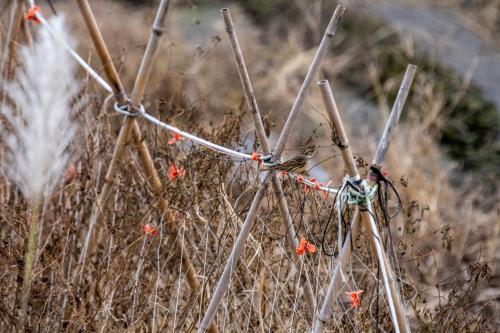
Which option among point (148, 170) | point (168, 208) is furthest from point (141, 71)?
point (168, 208)

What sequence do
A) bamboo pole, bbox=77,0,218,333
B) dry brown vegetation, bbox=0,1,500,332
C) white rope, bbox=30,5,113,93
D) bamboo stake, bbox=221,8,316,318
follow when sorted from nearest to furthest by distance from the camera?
white rope, bbox=30,5,113,93
bamboo stake, bbox=221,8,316,318
dry brown vegetation, bbox=0,1,500,332
bamboo pole, bbox=77,0,218,333

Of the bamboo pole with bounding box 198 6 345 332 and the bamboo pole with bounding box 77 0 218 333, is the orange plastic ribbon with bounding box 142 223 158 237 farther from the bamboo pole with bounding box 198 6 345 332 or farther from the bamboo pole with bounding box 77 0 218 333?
the bamboo pole with bounding box 198 6 345 332

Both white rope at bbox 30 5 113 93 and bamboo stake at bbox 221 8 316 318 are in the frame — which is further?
bamboo stake at bbox 221 8 316 318

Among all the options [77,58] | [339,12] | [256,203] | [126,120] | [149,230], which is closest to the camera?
[339,12]

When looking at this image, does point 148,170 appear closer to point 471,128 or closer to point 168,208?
point 168,208

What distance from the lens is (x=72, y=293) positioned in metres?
2.01

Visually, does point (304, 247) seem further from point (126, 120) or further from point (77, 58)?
point (77, 58)

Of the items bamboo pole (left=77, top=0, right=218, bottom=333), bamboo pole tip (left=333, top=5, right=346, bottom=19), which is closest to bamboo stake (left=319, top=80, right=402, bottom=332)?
bamboo pole tip (left=333, top=5, right=346, bottom=19)

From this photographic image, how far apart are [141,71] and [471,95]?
436 centimetres

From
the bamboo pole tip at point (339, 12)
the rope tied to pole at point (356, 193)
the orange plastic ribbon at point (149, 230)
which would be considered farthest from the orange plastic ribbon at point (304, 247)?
the bamboo pole tip at point (339, 12)

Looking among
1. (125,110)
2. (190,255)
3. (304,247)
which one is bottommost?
(190,255)

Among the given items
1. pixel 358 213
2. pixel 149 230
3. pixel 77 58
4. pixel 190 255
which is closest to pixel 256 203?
pixel 358 213

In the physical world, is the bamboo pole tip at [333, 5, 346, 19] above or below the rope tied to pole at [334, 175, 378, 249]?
above

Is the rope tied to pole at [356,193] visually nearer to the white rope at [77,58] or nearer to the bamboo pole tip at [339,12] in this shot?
the bamboo pole tip at [339,12]
